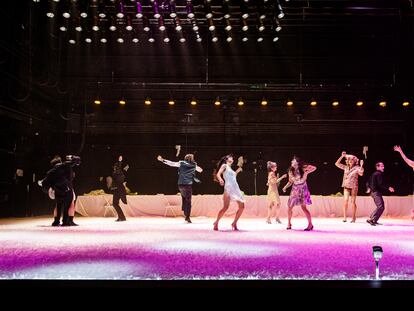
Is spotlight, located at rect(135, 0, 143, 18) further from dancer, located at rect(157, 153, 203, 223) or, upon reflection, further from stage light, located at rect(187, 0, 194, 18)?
dancer, located at rect(157, 153, 203, 223)

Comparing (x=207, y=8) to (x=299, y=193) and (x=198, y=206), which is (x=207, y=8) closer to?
(x=299, y=193)

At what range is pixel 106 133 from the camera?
1755cm

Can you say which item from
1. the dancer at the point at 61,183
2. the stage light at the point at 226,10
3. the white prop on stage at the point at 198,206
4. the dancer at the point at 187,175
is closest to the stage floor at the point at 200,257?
the dancer at the point at 61,183

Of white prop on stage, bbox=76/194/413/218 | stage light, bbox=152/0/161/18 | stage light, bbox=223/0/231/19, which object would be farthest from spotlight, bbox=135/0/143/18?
white prop on stage, bbox=76/194/413/218

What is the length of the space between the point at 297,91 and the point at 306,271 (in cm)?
1394

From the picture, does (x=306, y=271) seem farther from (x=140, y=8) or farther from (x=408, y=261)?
(x=140, y=8)

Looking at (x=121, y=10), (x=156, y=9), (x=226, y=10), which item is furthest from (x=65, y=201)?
(x=226, y=10)

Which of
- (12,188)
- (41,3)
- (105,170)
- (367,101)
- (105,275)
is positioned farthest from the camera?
(105,170)

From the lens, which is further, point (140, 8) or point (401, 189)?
point (401, 189)

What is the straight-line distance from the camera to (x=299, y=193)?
8773 millimetres

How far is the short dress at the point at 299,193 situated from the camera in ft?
→ 28.6

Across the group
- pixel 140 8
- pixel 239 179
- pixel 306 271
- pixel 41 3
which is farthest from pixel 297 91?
pixel 306 271

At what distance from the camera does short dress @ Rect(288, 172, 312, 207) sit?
8.72 meters

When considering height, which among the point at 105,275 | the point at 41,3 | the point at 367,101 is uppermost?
the point at 41,3
